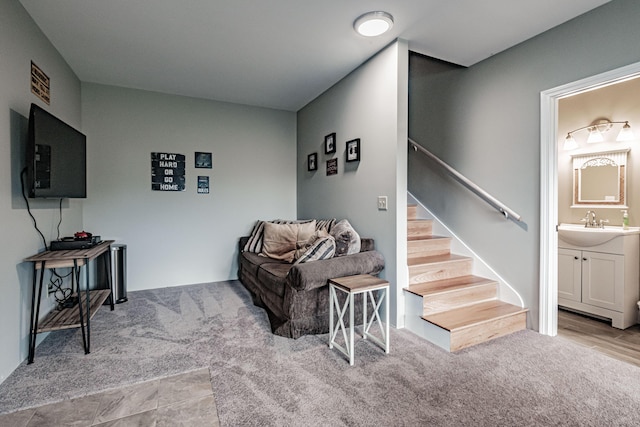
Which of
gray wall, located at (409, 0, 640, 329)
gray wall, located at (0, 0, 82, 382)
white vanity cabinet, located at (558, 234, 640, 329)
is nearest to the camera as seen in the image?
gray wall, located at (0, 0, 82, 382)

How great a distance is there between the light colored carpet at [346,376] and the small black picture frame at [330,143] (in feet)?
6.90

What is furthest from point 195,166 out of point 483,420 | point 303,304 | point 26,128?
point 483,420

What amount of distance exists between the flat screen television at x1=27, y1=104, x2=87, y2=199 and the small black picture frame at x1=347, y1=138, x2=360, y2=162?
254 centimetres

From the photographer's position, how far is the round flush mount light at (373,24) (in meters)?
2.30

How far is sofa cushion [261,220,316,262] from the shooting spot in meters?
3.59

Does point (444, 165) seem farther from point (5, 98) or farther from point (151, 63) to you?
point (5, 98)

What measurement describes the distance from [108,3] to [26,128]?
3.50ft

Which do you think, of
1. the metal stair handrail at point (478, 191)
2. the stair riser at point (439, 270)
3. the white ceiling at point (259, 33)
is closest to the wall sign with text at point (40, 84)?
the white ceiling at point (259, 33)

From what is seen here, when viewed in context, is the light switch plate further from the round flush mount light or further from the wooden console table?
the wooden console table

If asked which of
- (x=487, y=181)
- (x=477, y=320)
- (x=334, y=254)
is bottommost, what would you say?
(x=477, y=320)

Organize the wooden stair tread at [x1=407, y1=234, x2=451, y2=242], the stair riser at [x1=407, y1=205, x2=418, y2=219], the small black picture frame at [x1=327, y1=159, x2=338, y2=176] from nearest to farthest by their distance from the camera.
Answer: the wooden stair tread at [x1=407, y1=234, x2=451, y2=242], the small black picture frame at [x1=327, y1=159, x2=338, y2=176], the stair riser at [x1=407, y1=205, x2=418, y2=219]

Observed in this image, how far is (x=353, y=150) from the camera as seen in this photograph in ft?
10.8

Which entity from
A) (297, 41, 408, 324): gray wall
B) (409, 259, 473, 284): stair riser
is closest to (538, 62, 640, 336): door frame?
(409, 259, 473, 284): stair riser

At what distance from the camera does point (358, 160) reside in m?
3.23
